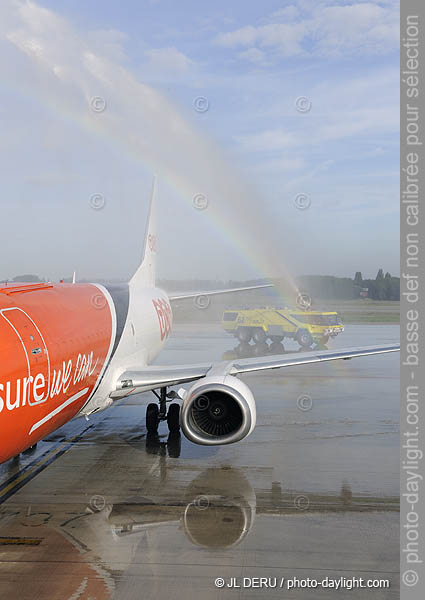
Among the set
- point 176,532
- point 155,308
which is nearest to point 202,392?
point 176,532

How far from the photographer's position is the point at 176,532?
891cm

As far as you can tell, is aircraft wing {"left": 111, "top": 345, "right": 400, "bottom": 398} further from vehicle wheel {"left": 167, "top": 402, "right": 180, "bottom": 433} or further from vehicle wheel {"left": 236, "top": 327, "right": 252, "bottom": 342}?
vehicle wheel {"left": 236, "top": 327, "right": 252, "bottom": 342}

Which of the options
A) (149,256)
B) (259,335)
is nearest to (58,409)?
(149,256)

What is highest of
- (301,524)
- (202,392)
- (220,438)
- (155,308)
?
(155,308)

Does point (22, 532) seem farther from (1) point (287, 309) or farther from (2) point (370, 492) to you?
(1) point (287, 309)

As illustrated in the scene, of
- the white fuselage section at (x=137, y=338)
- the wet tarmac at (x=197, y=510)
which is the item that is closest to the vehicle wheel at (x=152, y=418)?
the wet tarmac at (x=197, y=510)

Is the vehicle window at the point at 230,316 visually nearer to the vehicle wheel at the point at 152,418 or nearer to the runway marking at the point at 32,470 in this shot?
the vehicle wheel at the point at 152,418

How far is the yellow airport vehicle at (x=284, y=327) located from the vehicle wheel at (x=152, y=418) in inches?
821

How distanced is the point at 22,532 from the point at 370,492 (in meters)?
6.13

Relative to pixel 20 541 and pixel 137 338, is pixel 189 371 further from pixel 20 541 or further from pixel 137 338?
pixel 20 541

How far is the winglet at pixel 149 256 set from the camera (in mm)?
20672

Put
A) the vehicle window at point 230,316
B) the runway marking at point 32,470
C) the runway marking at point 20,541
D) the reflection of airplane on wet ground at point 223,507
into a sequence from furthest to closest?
the vehicle window at point 230,316 < the runway marking at point 32,470 < the reflection of airplane on wet ground at point 223,507 < the runway marking at point 20,541

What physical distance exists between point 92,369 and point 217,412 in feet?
8.80

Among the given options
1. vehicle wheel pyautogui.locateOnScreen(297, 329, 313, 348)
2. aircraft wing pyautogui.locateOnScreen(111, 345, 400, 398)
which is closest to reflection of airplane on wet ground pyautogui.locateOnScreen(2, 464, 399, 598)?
aircraft wing pyautogui.locateOnScreen(111, 345, 400, 398)
